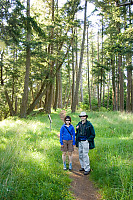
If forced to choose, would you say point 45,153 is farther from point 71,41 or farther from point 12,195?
point 71,41

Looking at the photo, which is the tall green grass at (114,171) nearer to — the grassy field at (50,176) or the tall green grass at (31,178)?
the grassy field at (50,176)

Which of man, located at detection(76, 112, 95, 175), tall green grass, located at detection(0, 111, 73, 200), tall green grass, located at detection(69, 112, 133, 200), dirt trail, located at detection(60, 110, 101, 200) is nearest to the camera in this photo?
tall green grass, located at detection(0, 111, 73, 200)

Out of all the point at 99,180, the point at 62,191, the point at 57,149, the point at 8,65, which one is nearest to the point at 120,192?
the point at 99,180

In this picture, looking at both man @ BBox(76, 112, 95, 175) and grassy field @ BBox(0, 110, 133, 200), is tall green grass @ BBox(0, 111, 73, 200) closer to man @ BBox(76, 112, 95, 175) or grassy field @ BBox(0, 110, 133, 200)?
grassy field @ BBox(0, 110, 133, 200)

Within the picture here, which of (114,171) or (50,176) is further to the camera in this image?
(114,171)

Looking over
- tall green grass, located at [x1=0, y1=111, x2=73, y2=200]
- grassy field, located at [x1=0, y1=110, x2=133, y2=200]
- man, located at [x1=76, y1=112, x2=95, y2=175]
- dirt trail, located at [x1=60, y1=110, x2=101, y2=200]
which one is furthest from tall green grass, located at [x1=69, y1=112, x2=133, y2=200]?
tall green grass, located at [x1=0, y1=111, x2=73, y2=200]

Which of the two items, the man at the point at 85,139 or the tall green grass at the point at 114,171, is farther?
the man at the point at 85,139

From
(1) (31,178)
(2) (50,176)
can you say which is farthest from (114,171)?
(1) (31,178)

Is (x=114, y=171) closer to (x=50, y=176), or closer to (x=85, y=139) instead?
(x=85, y=139)

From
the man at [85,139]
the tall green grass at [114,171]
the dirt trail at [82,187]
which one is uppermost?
the man at [85,139]

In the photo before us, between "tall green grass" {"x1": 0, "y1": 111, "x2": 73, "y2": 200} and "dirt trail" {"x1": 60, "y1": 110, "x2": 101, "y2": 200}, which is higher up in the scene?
"tall green grass" {"x1": 0, "y1": 111, "x2": 73, "y2": 200}

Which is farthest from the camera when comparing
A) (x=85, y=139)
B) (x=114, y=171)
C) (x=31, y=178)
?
(x=85, y=139)

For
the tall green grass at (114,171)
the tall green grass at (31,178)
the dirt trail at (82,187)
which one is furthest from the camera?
the dirt trail at (82,187)

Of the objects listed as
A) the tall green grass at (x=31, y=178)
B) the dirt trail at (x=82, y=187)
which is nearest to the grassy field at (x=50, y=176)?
the tall green grass at (x=31, y=178)
